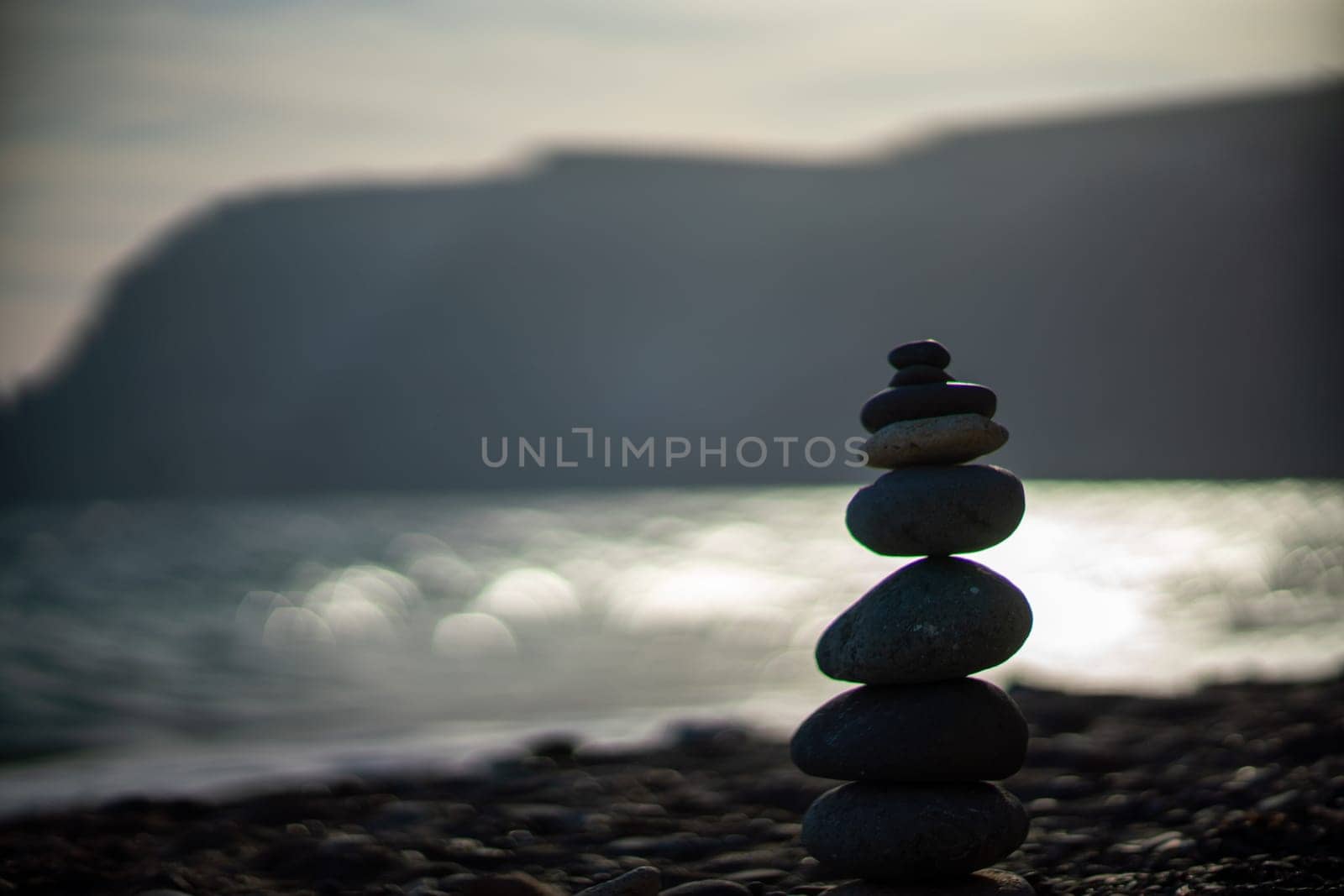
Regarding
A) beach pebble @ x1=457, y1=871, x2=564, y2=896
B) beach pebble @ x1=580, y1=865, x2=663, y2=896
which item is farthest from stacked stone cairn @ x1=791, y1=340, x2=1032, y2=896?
beach pebble @ x1=457, y1=871, x2=564, y2=896

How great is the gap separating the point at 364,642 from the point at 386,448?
121255mm

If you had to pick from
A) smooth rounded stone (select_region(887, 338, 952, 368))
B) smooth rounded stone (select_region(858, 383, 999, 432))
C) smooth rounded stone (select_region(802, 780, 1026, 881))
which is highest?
smooth rounded stone (select_region(887, 338, 952, 368))

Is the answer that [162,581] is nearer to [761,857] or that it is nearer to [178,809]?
[178,809]

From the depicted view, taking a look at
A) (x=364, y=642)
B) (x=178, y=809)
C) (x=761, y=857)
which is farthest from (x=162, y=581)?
(x=761, y=857)

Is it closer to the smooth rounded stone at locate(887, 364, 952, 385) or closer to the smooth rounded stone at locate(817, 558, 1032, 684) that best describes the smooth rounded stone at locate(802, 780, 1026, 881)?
the smooth rounded stone at locate(817, 558, 1032, 684)

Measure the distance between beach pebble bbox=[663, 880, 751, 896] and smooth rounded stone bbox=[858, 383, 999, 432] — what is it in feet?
7.65

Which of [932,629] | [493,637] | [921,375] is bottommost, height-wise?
[932,629]

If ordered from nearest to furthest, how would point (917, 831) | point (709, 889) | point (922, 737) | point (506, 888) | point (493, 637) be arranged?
point (917, 831) < point (922, 737) < point (709, 889) < point (506, 888) < point (493, 637)

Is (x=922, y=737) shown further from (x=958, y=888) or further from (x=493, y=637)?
(x=493, y=637)

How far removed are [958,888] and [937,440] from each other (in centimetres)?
198

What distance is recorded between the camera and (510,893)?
20.4ft

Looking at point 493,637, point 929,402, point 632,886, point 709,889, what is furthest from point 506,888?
point 493,637

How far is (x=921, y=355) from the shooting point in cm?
600

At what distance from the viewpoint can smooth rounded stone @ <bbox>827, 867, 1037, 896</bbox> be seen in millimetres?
5492
